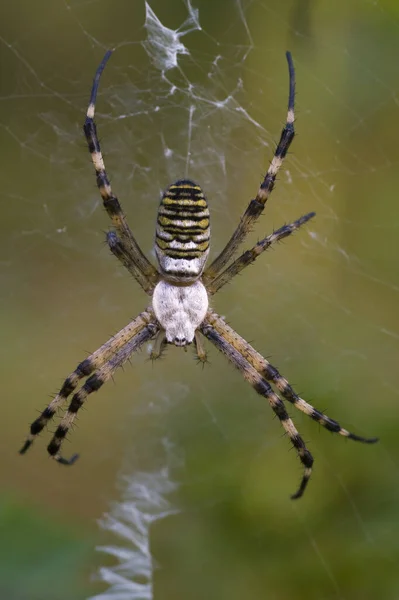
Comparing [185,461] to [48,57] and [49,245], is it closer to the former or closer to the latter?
[49,245]

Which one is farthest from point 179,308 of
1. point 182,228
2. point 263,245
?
point 182,228

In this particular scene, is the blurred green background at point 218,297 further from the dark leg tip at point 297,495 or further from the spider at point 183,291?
the spider at point 183,291

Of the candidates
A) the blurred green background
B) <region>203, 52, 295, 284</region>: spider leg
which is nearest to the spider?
<region>203, 52, 295, 284</region>: spider leg

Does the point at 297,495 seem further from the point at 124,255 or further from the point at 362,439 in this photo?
the point at 124,255

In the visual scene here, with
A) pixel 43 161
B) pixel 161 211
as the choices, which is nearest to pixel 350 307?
pixel 161 211

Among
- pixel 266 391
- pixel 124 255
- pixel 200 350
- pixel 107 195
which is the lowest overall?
pixel 266 391

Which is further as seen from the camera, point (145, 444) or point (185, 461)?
point (145, 444)
